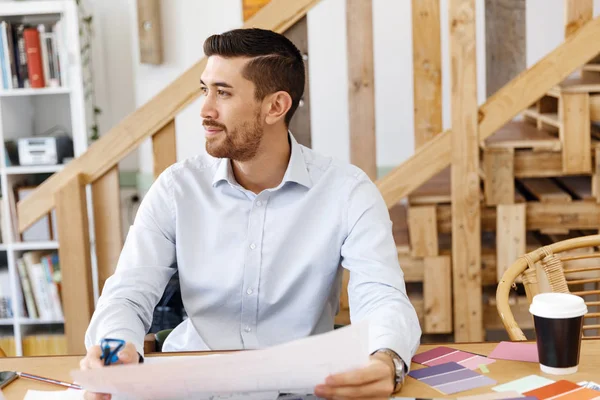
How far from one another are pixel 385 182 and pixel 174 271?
1.14 m

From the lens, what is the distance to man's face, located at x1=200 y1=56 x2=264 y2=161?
1633mm

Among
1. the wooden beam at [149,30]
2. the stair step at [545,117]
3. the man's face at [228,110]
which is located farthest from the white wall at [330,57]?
the man's face at [228,110]

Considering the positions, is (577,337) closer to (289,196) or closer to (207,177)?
(289,196)

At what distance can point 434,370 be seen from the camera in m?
1.23

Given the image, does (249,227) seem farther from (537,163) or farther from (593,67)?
(593,67)

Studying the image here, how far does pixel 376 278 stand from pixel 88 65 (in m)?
2.98

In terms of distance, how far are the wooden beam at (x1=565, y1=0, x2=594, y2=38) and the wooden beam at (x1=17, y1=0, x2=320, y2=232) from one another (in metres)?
0.84

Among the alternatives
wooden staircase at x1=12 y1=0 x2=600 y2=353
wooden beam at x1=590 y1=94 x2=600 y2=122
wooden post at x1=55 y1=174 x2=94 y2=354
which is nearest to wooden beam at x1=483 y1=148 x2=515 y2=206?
wooden staircase at x1=12 y1=0 x2=600 y2=353

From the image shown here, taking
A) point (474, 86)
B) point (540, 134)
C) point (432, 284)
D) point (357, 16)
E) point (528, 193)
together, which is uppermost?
point (357, 16)

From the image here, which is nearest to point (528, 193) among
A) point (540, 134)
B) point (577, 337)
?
point (540, 134)

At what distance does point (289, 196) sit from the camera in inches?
65.7

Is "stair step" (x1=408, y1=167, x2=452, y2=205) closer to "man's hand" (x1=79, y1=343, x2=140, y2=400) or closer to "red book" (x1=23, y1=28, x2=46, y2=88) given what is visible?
"man's hand" (x1=79, y1=343, x2=140, y2=400)

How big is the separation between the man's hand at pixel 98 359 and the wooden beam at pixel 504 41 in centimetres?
207

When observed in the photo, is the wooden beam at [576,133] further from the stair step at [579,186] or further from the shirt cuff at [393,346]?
the shirt cuff at [393,346]
